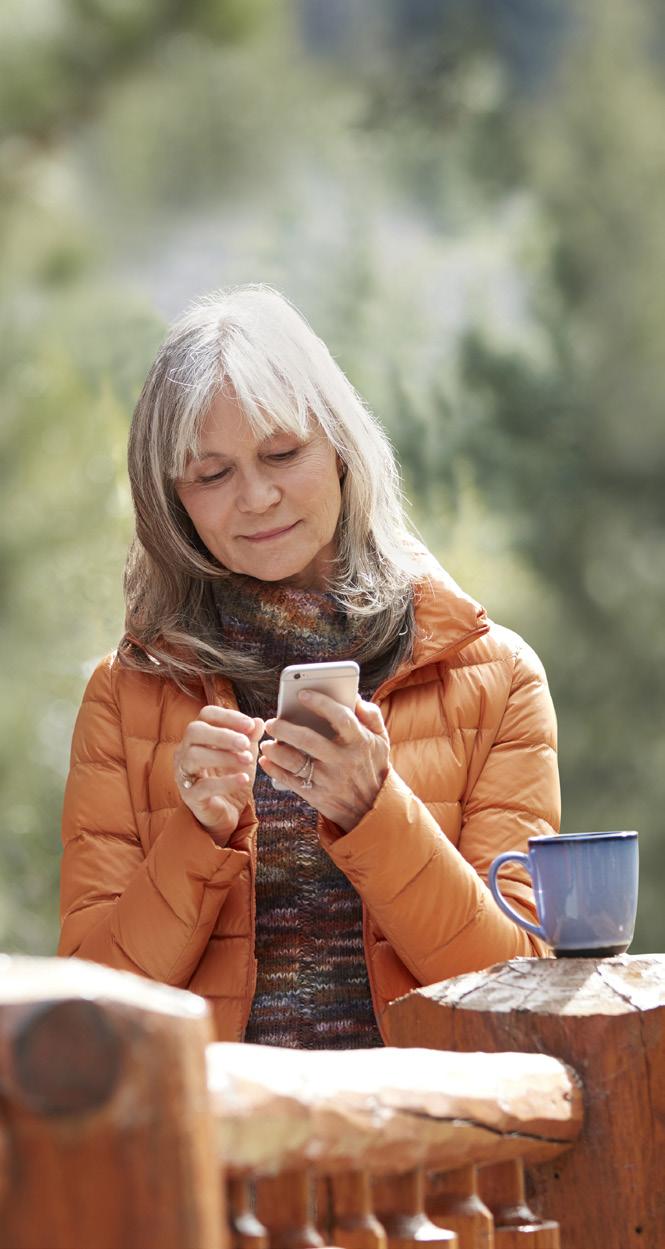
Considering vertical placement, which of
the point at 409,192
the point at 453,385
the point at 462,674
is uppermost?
the point at 409,192

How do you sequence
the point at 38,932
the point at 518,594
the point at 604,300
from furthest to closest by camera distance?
the point at 604,300 → the point at 518,594 → the point at 38,932

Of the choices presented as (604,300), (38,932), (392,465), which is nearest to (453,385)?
(604,300)

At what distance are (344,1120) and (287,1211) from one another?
0.14 ft

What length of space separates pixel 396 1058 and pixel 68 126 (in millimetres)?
4958

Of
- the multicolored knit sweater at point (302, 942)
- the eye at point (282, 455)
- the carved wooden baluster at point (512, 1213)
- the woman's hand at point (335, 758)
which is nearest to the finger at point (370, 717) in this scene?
the woman's hand at point (335, 758)

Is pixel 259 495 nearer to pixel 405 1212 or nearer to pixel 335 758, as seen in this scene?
pixel 335 758

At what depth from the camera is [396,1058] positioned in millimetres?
729

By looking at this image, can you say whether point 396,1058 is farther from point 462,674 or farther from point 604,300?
point 604,300

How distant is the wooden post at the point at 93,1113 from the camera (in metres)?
0.49

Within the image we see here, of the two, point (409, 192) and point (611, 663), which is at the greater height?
point (409, 192)

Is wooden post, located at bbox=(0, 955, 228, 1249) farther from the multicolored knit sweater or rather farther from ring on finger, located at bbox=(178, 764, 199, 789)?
the multicolored knit sweater

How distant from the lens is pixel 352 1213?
27.4 inches

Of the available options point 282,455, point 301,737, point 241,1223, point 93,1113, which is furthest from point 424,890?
point 93,1113

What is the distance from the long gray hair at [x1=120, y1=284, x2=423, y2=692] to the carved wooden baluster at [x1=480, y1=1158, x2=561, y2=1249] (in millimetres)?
783
